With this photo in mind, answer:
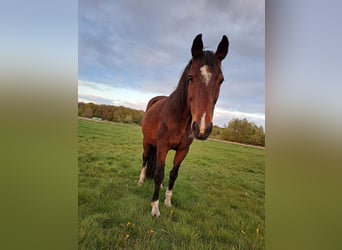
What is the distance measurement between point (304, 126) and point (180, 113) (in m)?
0.60

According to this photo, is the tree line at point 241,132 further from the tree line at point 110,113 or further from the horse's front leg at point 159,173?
the tree line at point 110,113

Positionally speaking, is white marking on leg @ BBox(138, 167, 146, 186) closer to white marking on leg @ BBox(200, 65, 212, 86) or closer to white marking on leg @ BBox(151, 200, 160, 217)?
white marking on leg @ BBox(151, 200, 160, 217)

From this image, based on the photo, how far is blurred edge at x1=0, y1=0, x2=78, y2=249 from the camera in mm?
953

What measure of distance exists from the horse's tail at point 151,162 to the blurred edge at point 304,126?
24.1 inches

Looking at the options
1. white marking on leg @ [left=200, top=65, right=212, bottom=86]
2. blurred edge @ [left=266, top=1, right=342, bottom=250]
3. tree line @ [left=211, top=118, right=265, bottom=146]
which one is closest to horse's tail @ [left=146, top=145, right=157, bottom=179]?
tree line @ [left=211, top=118, right=265, bottom=146]

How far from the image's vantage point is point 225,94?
4.21ft

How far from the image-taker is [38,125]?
Answer: 1007mm

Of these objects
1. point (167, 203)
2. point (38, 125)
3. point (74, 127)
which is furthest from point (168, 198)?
point (38, 125)

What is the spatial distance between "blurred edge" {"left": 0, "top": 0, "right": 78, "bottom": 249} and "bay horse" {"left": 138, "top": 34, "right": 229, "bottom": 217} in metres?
0.40

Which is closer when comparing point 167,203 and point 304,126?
point 304,126

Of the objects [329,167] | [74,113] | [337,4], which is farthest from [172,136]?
[337,4]

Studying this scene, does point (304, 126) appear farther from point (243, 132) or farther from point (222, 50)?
point (222, 50)

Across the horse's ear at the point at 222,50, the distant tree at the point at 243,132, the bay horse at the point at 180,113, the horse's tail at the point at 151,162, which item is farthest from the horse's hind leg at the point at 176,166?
the horse's ear at the point at 222,50

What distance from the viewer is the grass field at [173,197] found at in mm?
1106
